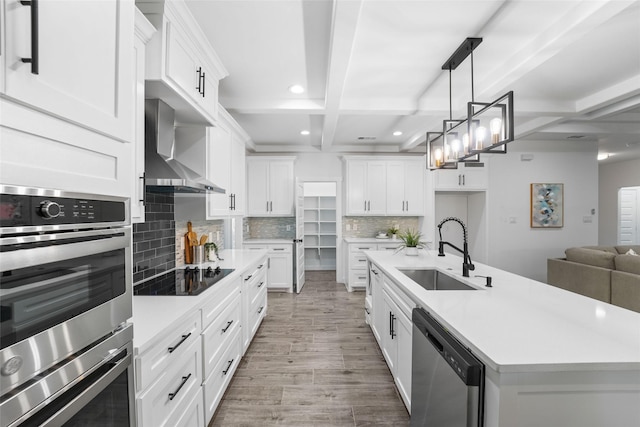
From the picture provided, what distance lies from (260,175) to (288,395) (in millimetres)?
3951

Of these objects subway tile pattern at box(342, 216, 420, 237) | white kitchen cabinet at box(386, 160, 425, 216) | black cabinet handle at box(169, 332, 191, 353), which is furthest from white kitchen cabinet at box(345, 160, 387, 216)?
black cabinet handle at box(169, 332, 191, 353)

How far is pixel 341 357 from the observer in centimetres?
284

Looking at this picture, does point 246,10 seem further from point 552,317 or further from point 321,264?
point 321,264

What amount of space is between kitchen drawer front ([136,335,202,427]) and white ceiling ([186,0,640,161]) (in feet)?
6.75

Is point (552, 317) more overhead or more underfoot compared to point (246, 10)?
more underfoot

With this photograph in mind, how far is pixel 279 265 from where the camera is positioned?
17.1 ft

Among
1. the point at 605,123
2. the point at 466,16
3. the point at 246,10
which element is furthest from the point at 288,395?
the point at 605,123

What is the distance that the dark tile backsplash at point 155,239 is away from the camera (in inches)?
85.3

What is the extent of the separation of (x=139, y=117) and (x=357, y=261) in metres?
4.38

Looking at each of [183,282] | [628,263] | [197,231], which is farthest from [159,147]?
[628,263]

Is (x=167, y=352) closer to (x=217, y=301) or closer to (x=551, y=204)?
(x=217, y=301)

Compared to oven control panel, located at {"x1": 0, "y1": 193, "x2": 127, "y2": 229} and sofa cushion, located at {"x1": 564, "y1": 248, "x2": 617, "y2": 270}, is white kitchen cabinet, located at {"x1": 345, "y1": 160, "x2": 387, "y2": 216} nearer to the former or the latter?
sofa cushion, located at {"x1": 564, "y1": 248, "x2": 617, "y2": 270}

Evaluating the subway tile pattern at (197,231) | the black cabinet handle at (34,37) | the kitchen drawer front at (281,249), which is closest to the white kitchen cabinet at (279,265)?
the kitchen drawer front at (281,249)

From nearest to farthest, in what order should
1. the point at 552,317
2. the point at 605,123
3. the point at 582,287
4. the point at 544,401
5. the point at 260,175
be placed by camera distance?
the point at 544,401 < the point at 552,317 < the point at 582,287 < the point at 605,123 < the point at 260,175
